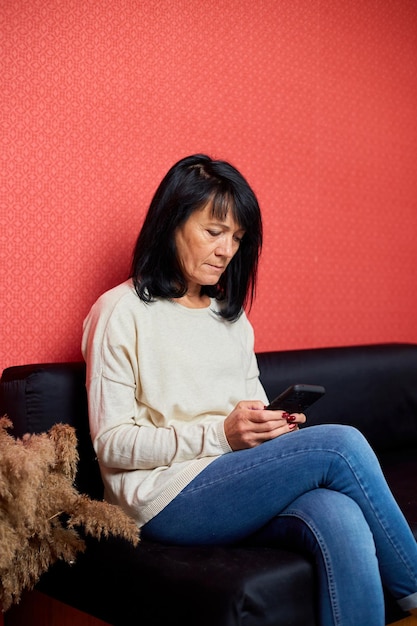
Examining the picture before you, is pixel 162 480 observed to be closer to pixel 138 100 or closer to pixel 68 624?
pixel 68 624

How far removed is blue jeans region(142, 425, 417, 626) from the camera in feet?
5.36

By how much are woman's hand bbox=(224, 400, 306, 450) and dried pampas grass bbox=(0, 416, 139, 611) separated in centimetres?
28

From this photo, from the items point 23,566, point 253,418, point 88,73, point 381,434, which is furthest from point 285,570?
point 88,73

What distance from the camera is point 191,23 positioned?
2492 mm

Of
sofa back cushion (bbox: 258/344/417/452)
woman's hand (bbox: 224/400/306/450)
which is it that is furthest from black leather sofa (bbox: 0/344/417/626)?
woman's hand (bbox: 224/400/306/450)

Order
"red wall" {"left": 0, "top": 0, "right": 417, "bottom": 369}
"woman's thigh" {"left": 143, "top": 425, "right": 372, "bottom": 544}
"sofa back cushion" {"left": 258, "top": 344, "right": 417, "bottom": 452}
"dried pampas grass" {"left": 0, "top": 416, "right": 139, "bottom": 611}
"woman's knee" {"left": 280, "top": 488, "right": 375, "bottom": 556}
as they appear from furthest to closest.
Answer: "sofa back cushion" {"left": 258, "top": 344, "right": 417, "bottom": 452} → "red wall" {"left": 0, "top": 0, "right": 417, "bottom": 369} → "woman's thigh" {"left": 143, "top": 425, "right": 372, "bottom": 544} → "woman's knee" {"left": 280, "top": 488, "right": 375, "bottom": 556} → "dried pampas grass" {"left": 0, "top": 416, "right": 139, "bottom": 611}

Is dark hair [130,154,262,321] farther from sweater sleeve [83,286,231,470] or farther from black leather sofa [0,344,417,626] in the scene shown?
black leather sofa [0,344,417,626]

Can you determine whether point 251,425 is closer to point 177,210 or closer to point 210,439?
point 210,439

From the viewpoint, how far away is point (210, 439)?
1.74 m

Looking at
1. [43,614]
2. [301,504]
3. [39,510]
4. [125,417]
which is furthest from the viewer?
[43,614]

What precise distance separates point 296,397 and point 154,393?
32 cm

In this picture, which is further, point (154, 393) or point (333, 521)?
point (154, 393)

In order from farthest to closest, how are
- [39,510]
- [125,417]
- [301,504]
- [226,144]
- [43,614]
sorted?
[226,144]
[43,614]
[125,417]
[301,504]
[39,510]

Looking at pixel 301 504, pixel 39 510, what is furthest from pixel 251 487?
pixel 39 510
